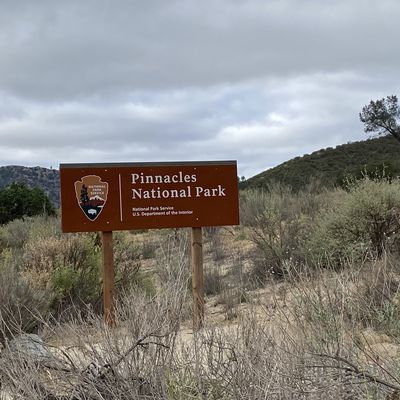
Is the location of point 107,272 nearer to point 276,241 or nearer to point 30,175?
point 276,241

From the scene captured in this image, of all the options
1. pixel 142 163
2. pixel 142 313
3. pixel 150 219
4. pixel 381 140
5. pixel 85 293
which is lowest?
pixel 85 293

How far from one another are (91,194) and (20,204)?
25.1 m

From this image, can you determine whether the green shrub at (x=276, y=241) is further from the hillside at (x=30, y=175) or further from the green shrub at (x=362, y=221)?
the hillside at (x=30, y=175)

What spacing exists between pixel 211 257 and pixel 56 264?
5.13 m

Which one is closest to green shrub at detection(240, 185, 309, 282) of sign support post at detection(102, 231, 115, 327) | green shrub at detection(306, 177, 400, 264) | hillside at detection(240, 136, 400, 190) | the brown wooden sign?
green shrub at detection(306, 177, 400, 264)

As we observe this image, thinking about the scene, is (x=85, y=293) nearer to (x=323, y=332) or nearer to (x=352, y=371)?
(x=323, y=332)

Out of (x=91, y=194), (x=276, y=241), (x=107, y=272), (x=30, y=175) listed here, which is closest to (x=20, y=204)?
(x=276, y=241)

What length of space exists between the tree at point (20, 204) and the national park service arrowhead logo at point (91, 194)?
22.9m

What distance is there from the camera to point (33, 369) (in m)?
3.83

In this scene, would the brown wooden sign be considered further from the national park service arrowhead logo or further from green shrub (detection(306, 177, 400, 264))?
green shrub (detection(306, 177, 400, 264))

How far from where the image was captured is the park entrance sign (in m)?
8.02

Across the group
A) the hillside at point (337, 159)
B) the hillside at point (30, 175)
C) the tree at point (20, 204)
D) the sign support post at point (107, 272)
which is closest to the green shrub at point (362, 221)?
the sign support post at point (107, 272)

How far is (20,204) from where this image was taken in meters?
31.9

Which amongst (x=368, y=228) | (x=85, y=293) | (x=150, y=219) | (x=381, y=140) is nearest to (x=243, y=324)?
(x=150, y=219)
